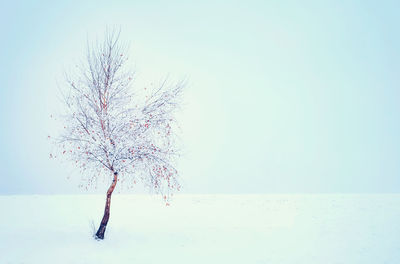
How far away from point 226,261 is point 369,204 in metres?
20.8

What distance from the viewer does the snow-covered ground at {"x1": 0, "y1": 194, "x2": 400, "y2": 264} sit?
12.8 m

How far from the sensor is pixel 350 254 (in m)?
14.0

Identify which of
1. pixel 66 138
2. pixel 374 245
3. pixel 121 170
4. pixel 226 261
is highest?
pixel 66 138

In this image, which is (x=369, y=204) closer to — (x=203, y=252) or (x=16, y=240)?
(x=203, y=252)

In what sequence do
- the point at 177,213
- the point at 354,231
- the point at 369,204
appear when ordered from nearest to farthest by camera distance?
the point at 354,231 → the point at 177,213 → the point at 369,204

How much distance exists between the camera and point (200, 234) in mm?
16562

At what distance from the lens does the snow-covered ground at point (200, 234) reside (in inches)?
504

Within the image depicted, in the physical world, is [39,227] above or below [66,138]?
below

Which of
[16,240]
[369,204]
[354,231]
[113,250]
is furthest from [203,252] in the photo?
[369,204]

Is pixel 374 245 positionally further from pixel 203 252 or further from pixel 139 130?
pixel 139 130

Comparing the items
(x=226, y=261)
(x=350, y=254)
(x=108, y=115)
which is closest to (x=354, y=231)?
(x=350, y=254)

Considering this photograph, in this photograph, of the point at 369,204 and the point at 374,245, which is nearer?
the point at 374,245

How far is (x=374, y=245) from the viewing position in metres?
15.4

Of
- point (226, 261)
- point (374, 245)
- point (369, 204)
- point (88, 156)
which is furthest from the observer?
point (369, 204)
